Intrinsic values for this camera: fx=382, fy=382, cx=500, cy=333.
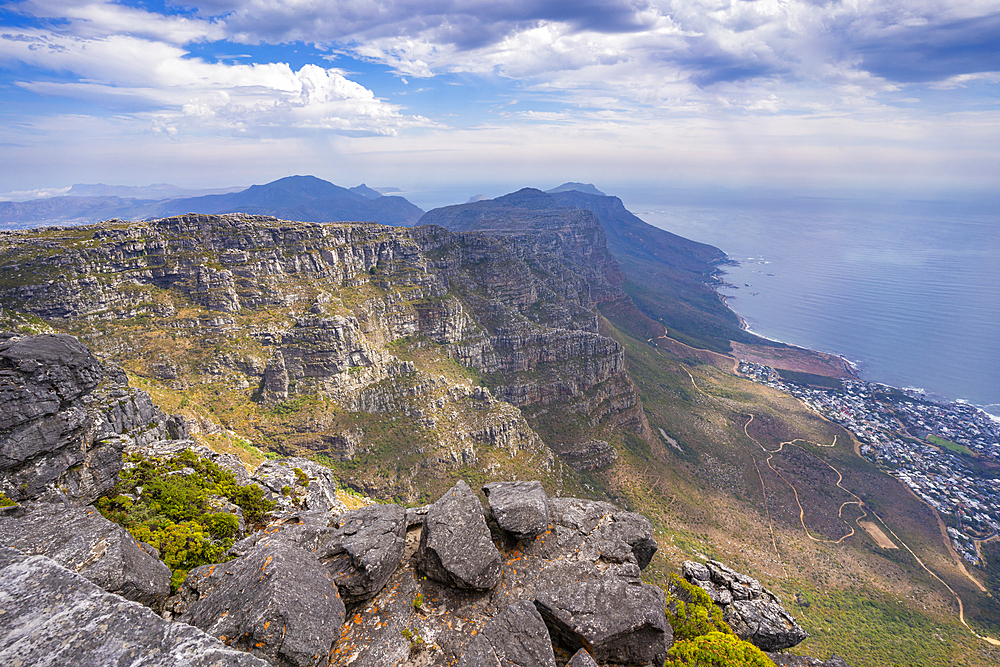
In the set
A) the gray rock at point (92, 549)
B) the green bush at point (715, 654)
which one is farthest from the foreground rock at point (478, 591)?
the gray rock at point (92, 549)

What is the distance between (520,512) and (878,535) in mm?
114386

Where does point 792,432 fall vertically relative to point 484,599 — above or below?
below

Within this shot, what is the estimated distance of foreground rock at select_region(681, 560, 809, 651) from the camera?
2245 cm

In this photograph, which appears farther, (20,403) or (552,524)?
(552,524)

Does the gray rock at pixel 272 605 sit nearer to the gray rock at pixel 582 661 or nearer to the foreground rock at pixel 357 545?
the foreground rock at pixel 357 545

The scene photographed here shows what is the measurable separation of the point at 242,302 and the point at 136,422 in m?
62.6

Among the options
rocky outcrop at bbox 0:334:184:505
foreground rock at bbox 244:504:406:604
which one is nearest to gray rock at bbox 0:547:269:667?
foreground rock at bbox 244:504:406:604

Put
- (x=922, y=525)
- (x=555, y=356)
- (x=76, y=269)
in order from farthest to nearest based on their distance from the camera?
(x=555, y=356) → (x=922, y=525) → (x=76, y=269)

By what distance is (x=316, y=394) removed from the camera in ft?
267

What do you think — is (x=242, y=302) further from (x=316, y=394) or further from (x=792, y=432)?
(x=792, y=432)

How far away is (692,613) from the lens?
2081 centimetres

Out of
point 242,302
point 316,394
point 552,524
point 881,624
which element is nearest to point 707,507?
point 881,624

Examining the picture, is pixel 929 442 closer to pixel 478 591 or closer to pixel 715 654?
pixel 715 654

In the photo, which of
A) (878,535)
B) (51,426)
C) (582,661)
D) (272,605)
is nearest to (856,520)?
(878,535)
